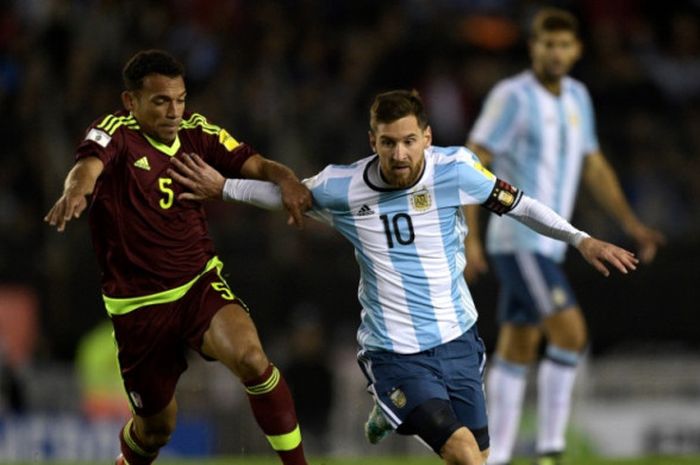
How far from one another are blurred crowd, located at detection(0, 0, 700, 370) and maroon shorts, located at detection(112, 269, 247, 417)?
5.84m

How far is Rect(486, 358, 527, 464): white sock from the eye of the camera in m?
9.44

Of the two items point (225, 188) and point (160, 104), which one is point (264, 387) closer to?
point (225, 188)

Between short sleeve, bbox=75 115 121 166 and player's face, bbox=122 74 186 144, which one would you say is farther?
player's face, bbox=122 74 186 144

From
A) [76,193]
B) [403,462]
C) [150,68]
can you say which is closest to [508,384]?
[403,462]

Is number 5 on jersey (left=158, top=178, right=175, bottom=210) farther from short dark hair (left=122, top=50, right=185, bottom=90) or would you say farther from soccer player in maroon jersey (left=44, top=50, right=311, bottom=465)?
short dark hair (left=122, top=50, right=185, bottom=90)

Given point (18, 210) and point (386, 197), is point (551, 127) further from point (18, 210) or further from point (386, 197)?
point (18, 210)

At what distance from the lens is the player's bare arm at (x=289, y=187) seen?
7.14 m

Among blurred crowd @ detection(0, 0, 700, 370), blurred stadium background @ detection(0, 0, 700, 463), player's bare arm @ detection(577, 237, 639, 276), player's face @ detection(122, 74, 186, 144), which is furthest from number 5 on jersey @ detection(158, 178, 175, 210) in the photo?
blurred crowd @ detection(0, 0, 700, 370)

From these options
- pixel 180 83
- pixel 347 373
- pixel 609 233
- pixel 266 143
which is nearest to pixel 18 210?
pixel 266 143

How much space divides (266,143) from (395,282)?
24.2 feet

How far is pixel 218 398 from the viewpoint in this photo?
13852 mm

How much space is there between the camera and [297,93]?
15242 mm

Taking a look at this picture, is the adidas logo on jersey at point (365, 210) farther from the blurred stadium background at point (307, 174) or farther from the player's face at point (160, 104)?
the blurred stadium background at point (307, 174)

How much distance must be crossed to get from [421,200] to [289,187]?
627mm
